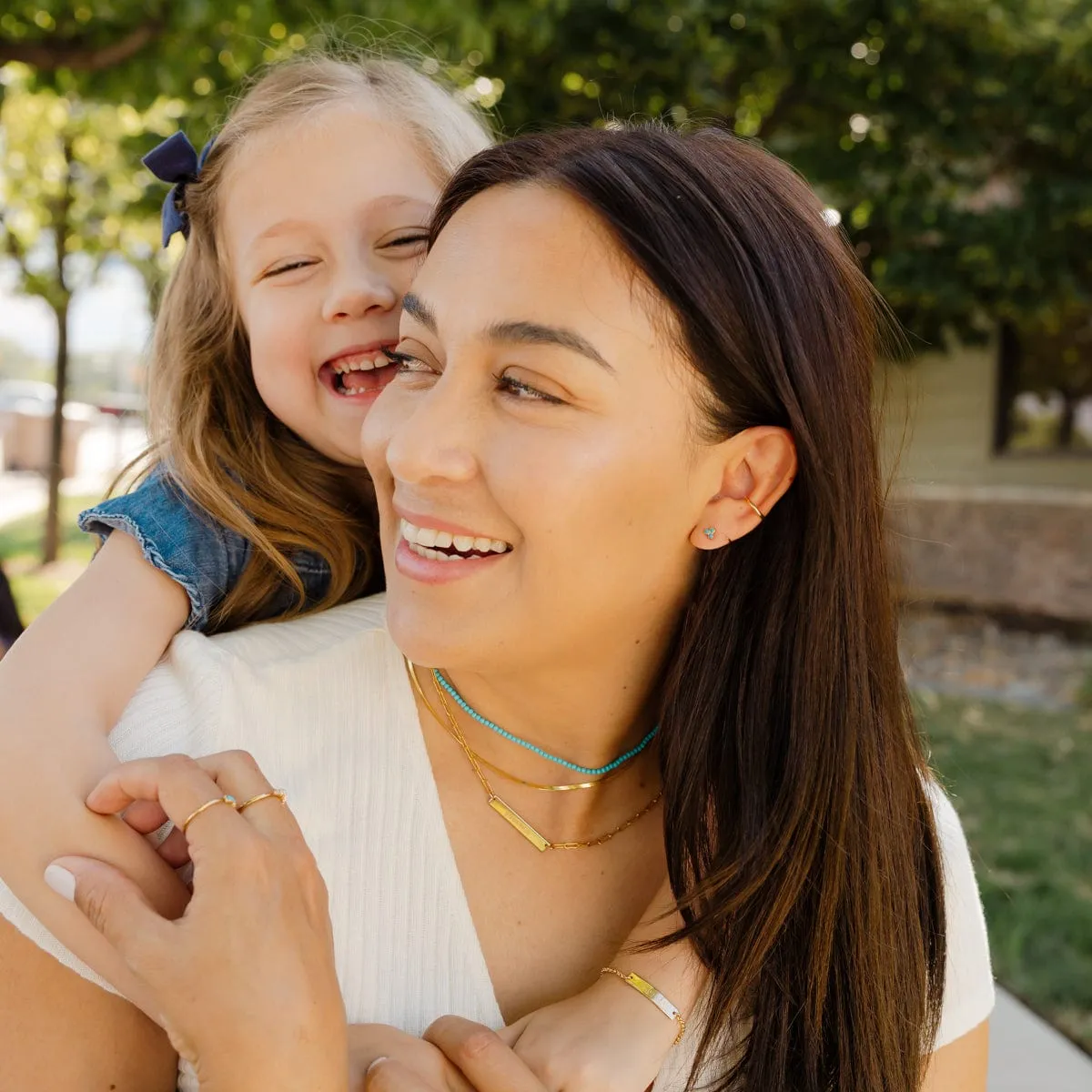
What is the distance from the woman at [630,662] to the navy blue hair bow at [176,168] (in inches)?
37.4

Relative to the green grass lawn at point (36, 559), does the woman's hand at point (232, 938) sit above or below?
above

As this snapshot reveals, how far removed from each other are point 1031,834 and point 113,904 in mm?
4792

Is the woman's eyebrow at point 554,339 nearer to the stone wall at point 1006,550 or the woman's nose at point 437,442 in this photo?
the woman's nose at point 437,442

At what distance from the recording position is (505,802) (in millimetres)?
1894

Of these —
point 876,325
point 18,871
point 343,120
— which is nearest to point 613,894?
point 18,871

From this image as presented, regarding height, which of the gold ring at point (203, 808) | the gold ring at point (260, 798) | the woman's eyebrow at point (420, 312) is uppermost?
the woman's eyebrow at point (420, 312)

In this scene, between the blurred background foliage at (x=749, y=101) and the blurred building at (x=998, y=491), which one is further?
the blurred building at (x=998, y=491)

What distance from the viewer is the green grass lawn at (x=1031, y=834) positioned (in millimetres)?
4195

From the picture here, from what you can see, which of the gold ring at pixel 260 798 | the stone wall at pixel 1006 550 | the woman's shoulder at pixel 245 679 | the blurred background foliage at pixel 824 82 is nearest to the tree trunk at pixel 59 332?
the blurred background foliage at pixel 824 82

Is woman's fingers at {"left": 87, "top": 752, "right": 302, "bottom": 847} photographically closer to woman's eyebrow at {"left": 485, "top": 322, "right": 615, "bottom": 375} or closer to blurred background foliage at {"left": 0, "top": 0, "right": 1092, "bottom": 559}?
woman's eyebrow at {"left": 485, "top": 322, "right": 615, "bottom": 375}

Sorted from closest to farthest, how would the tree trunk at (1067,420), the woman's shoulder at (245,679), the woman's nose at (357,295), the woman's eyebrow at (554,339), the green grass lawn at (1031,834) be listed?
1. the woman's eyebrow at (554,339)
2. the woman's shoulder at (245,679)
3. the woman's nose at (357,295)
4. the green grass lawn at (1031,834)
5. the tree trunk at (1067,420)

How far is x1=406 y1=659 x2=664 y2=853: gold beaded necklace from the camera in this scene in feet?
6.16

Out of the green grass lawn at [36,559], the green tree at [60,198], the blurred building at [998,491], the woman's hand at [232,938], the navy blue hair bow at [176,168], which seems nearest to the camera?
the woman's hand at [232,938]

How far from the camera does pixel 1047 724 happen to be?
712 cm
